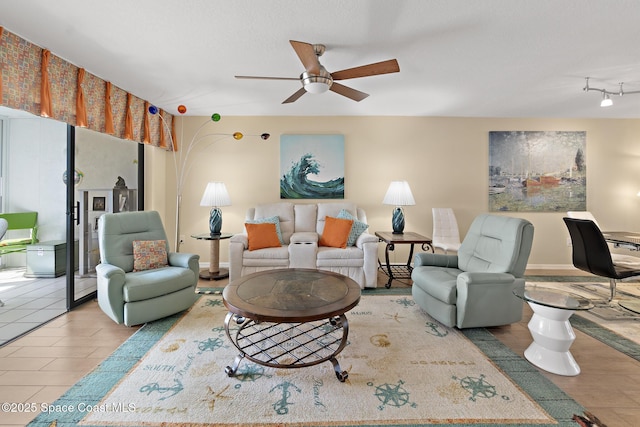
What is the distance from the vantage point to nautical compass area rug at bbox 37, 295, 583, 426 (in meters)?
1.49

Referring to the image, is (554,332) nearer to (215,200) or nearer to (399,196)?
(399,196)

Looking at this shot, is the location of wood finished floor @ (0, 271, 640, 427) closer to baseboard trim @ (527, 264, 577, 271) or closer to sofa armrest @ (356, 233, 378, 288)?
sofa armrest @ (356, 233, 378, 288)

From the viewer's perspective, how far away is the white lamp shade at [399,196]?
3975 millimetres

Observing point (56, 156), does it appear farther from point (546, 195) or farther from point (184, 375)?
point (546, 195)

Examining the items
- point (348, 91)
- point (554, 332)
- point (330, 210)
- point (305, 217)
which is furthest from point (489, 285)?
point (305, 217)

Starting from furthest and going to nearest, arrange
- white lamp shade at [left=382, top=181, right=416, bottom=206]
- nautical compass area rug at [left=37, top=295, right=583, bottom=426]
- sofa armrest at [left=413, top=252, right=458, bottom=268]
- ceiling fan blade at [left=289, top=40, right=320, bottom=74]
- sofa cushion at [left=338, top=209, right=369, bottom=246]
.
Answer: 1. white lamp shade at [left=382, top=181, right=416, bottom=206]
2. sofa cushion at [left=338, top=209, right=369, bottom=246]
3. sofa armrest at [left=413, top=252, right=458, bottom=268]
4. ceiling fan blade at [left=289, top=40, right=320, bottom=74]
5. nautical compass area rug at [left=37, top=295, right=583, bottom=426]

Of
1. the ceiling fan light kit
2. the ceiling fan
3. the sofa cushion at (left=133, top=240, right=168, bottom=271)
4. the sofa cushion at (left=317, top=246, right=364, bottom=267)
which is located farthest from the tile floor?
the ceiling fan light kit

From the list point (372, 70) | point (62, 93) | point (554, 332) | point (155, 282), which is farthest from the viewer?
point (62, 93)

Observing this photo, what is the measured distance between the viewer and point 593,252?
2910 mm

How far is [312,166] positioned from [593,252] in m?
3.59

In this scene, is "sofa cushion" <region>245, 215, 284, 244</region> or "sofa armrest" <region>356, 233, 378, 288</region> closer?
"sofa armrest" <region>356, 233, 378, 288</region>

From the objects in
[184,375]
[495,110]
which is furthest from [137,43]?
[495,110]

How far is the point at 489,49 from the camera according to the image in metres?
2.46

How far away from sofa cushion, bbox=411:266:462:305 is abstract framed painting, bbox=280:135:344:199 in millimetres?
2045
